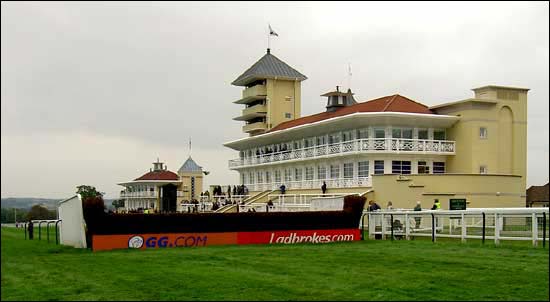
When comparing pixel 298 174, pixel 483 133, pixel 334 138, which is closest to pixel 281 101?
pixel 298 174

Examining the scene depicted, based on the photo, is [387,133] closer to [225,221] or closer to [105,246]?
[225,221]

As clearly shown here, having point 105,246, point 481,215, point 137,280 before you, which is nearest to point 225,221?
point 105,246

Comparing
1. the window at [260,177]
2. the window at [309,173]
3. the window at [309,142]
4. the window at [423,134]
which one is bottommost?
the window at [260,177]

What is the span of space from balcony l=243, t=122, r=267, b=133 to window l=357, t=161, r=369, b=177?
88.7 feet

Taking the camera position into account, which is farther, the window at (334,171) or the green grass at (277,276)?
the window at (334,171)

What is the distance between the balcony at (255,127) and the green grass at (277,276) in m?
59.5

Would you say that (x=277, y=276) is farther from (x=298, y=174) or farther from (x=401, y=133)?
(x=298, y=174)

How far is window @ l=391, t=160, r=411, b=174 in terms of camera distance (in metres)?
49.7

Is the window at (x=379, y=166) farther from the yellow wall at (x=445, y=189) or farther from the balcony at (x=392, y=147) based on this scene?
the yellow wall at (x=445, y=189)

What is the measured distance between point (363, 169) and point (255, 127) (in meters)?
29.2

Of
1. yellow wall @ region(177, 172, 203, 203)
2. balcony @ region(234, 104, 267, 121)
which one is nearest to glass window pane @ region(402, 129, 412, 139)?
yellow wall @ region(177, 172, 203, 203)

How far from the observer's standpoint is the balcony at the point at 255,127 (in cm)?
7706

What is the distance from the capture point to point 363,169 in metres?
50.5

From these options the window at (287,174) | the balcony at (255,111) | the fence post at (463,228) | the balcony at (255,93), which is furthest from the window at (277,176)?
the fence post at (463,228)
